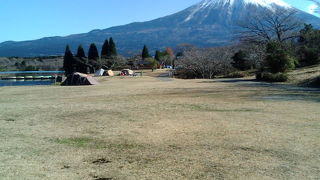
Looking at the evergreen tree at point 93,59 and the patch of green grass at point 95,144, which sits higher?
the evergreen tree at point 93,59

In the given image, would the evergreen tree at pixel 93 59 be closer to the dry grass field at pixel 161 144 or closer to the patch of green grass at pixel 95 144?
the dry grass field at pixel 161 144

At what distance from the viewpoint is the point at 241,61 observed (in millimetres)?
44594

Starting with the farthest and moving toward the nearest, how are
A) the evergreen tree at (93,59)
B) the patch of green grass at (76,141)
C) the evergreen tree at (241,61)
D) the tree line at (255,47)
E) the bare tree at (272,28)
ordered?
the evergreen tree at (93,59), the bare tree at (272,28), the evergreen tree at (241,61), the tree line at (255,47), the patch of green grass at (76,141)

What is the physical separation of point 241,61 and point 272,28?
7904mm

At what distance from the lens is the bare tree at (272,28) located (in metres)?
46.6

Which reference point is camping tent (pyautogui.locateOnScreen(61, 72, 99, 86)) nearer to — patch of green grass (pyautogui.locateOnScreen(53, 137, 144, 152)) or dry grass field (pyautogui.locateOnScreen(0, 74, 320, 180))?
dry grass field (pyautogui.locateOnScreen(0, 74, 320, 180))

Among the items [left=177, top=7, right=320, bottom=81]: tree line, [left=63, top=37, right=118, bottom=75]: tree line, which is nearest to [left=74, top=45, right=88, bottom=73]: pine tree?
[left=63, top=37, right=118, bottom=75]: tree line

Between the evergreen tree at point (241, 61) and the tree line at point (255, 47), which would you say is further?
the evergreen tree at point (241, 61)

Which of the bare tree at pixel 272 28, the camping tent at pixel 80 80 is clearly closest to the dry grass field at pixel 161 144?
the camping tent at pixel 80 80

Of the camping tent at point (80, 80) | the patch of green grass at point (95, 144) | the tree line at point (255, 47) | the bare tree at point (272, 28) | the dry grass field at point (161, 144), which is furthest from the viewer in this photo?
the bare tree at point (272, 28)

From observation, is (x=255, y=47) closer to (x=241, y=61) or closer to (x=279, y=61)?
(x=241, y=61)

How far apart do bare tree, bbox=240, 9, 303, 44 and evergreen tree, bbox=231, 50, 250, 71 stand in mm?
3830

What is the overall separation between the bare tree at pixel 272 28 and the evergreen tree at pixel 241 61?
3.83 metres

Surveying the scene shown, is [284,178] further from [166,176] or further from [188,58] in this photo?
[188,58]
